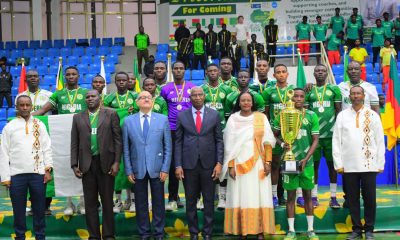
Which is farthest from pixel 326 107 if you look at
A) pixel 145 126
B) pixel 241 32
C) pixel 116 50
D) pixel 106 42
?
pixel 106 42

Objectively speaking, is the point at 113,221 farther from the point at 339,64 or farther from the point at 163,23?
the point at 163,23

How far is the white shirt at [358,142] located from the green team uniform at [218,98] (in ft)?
4.49

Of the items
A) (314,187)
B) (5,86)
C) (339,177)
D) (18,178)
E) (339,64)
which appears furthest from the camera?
(339,64)

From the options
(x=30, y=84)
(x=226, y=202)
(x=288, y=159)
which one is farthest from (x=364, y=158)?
(x=30, y=84)

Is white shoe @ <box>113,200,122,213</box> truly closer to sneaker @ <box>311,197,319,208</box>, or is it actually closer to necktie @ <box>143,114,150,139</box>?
necktie @ <box>143,114,150,139</box>

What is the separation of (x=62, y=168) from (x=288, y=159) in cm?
283

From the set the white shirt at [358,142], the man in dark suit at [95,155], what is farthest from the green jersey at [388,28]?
the man in dark suit at [95,155]

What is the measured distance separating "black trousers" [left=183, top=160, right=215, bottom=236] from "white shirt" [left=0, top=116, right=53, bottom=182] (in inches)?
63.0

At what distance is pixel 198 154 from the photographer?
8.19 m

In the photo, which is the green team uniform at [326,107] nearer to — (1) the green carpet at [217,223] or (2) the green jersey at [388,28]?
(1) the green carpet at [217,223]

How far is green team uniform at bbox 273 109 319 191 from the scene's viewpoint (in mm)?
8164

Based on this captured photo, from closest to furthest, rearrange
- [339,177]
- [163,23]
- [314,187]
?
[314,187]
[339,177]
[163,23]

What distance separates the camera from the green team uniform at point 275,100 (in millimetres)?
8656

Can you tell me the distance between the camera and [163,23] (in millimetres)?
23750
